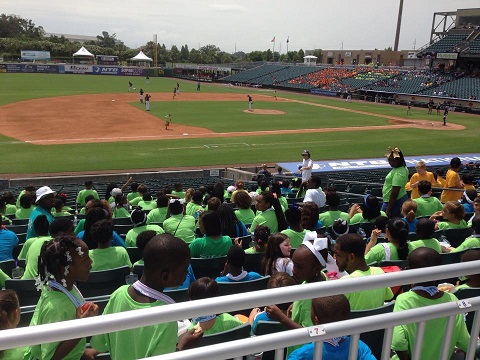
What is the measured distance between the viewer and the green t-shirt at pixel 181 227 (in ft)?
24.6

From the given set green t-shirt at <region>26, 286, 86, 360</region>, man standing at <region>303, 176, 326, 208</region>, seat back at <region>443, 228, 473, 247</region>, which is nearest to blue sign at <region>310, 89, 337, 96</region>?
man standing at <region>303, 176, 326, 208</region>

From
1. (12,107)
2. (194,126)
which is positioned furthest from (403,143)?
(12,107)

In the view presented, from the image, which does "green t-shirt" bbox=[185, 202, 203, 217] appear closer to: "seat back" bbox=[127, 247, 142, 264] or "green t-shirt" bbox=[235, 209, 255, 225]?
"green t-shirt" bbox=[235, 209, 255, 225]

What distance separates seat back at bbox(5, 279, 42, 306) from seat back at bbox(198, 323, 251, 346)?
8.75ft

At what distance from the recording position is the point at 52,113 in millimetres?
36906

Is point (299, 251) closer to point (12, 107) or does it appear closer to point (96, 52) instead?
point (12, 107)

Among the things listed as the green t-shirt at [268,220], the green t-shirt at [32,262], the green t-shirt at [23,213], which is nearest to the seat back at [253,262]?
the green t-shirt at [268,220]

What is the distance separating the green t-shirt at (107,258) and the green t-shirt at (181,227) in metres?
1.79

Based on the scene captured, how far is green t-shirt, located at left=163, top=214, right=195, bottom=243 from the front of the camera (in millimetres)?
7501

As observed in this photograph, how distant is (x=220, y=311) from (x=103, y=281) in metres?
3.69

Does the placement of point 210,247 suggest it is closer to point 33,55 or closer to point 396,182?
point 396,182

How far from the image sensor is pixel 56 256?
138 inches

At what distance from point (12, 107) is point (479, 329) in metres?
43.1

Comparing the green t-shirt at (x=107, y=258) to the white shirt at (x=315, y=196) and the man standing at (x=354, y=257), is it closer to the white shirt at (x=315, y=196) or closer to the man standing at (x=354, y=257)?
the man standing at (x=354, y=257)
